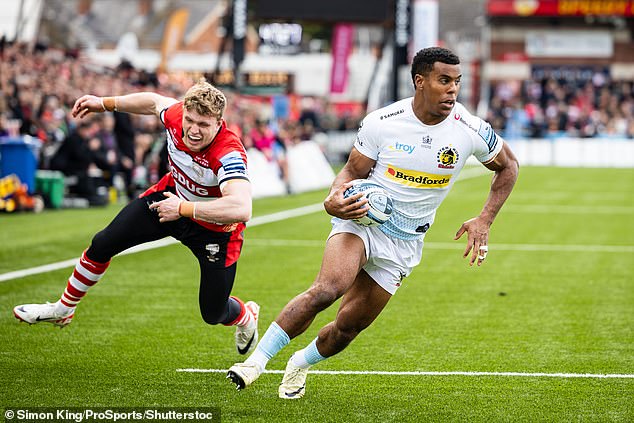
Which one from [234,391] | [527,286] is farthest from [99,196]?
[234,391]

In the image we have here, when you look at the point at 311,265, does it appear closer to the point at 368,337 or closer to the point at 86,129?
the point at 368,337

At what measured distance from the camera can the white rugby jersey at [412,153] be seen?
6.96 meters

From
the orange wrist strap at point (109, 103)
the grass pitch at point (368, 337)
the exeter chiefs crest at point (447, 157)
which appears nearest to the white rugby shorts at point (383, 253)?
the exeter chiefs crest at point (447, 157)

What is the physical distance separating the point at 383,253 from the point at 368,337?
8.22 feet

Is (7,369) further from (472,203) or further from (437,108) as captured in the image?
(472,203)

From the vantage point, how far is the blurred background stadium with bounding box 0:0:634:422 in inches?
284

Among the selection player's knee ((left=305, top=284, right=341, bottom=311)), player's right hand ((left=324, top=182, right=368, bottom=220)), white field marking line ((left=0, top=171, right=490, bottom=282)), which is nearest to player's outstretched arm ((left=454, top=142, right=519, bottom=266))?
player's right hand ((left=324, top=182, right=368, bottom=220))

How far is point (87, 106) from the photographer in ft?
26.5

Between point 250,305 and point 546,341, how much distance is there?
8.43 feet

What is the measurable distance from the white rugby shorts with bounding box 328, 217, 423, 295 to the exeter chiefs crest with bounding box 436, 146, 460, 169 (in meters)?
0.54

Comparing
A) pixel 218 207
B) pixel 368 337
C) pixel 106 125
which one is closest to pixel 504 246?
pixel 368 337

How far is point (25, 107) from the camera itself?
2198 centimetres

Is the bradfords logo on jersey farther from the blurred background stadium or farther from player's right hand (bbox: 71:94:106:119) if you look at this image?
player's right hand (bbox: 71:94:106:119)

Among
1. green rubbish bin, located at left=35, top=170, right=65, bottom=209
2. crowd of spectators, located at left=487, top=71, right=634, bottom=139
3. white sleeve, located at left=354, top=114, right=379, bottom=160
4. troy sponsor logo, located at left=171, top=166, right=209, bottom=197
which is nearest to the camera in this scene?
white sleeve, located at left=354, top=114, right=379, bottom=160
